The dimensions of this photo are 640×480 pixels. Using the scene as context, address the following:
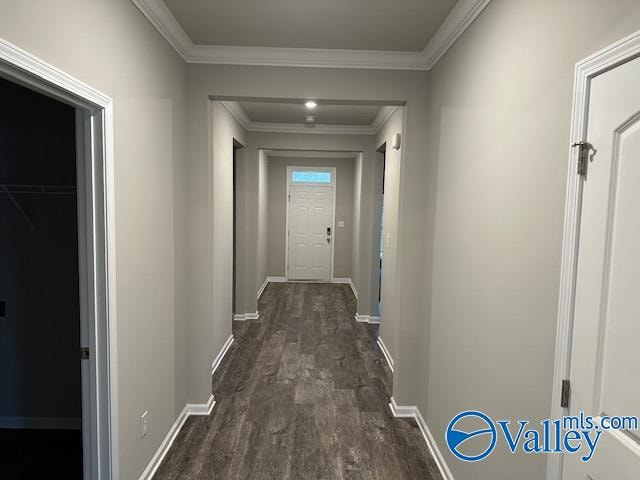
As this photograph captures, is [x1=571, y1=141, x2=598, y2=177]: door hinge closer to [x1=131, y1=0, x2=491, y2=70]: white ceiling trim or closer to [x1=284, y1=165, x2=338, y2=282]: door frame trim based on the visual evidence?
[x1=131, y1=0, x2=491, y2=70]: white ceiling trim

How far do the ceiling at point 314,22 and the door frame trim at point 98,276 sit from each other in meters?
0.94

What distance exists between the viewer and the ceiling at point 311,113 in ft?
13.8

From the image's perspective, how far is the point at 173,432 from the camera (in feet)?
8.62

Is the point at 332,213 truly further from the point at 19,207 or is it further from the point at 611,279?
the point at 611,279

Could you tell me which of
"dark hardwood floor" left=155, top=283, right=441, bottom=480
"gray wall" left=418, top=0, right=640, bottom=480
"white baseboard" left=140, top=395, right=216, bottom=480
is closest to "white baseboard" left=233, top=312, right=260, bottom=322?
"dark hardwood floor" left=155, top=283, right=441, bottom=480

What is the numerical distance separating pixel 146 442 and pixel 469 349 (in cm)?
183

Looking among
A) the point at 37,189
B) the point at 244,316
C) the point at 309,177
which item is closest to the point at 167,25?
the point at 37,189

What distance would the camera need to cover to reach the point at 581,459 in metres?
1.19

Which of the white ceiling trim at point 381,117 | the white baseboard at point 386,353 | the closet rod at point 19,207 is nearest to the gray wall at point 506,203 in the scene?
the white baseboard at point 386,353

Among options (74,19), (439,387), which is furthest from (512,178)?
(74,19)

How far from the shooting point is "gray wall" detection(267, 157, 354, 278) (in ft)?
25.1

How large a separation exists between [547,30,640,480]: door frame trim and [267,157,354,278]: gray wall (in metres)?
6.48

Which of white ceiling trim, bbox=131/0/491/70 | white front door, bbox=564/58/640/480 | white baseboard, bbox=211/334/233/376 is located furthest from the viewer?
white baseboard, bbox=211/334/233/376

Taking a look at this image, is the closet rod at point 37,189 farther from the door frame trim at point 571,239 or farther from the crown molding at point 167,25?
the door frame trim at point 571,239
